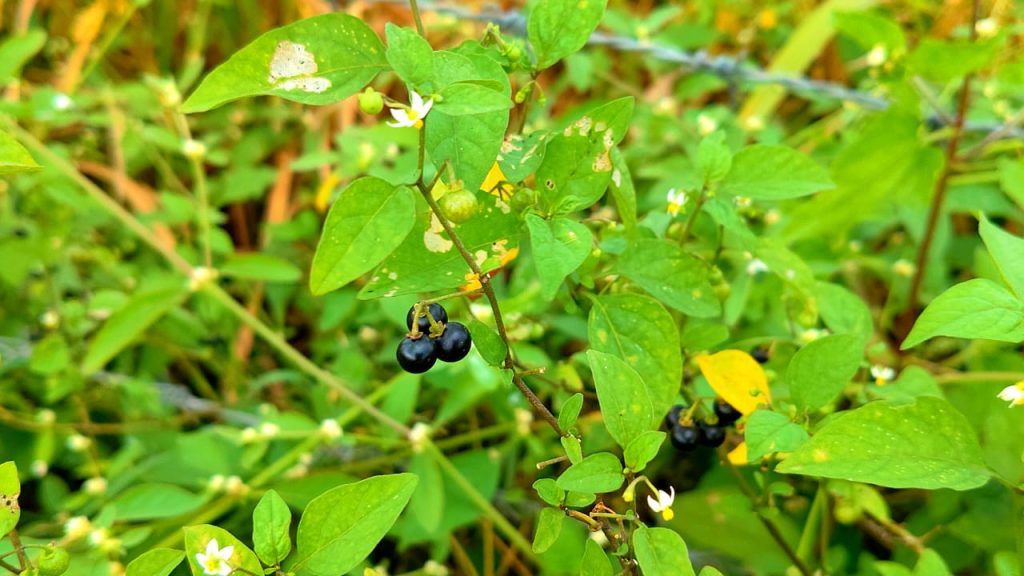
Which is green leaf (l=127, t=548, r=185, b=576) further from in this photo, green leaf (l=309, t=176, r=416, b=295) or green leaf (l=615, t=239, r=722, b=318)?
green leaf (l=615, t=239, r=722, b=318)

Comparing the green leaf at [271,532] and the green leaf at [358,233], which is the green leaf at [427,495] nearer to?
the green leaf at [271,532]

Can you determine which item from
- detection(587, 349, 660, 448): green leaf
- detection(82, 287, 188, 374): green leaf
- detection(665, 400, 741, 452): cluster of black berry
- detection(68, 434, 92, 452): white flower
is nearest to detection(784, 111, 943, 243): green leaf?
detection(665, 400, 741, 452): cluster of black berry

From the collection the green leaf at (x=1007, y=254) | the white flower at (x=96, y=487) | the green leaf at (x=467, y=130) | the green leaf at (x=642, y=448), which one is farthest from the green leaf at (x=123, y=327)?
the green leaf at (x=1007, y=254)

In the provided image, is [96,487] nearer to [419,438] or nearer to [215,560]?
[419,438]

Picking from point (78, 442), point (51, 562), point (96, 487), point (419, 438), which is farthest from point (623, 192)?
point (78, 442)

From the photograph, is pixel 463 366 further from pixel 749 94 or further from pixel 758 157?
pixel 749 94

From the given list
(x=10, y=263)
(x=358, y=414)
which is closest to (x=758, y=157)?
(x=358, y=414)
